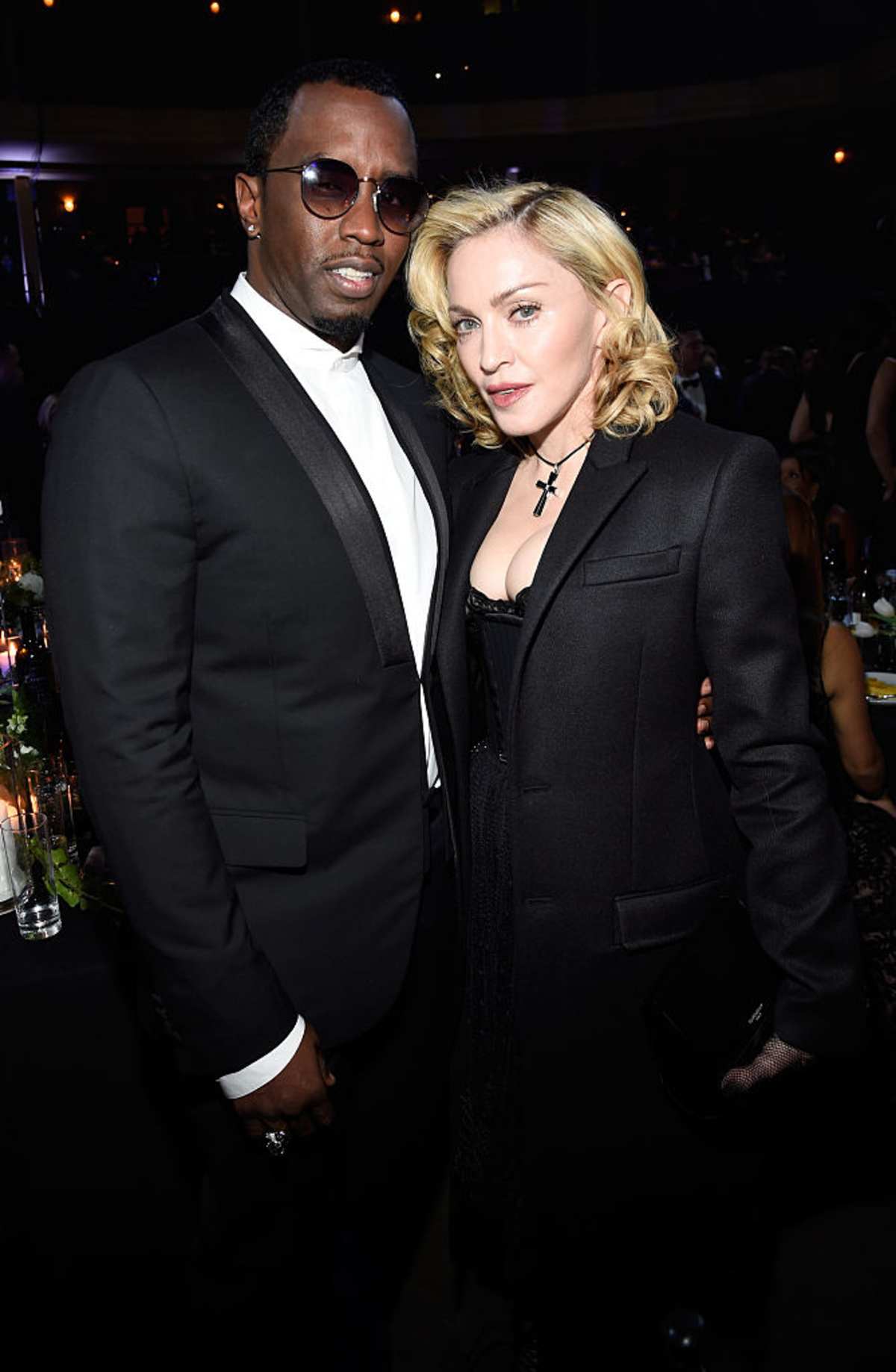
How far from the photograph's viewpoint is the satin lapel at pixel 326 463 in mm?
1601

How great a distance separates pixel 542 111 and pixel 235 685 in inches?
650

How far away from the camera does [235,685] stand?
159cm

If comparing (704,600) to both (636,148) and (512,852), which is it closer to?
(512,852)

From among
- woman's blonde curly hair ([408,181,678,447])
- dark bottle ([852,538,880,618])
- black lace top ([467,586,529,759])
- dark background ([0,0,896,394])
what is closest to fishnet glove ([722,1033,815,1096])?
black lace top ([467,586,529,759])

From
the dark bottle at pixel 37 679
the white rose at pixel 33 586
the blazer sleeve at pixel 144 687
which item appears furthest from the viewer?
the white rose at pixel 33 586

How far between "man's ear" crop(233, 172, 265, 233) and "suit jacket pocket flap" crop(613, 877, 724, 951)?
123 centimetres

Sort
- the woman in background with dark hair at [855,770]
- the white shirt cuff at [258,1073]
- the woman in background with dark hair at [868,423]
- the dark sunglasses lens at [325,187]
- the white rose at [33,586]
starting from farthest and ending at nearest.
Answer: the woman in background with dark hair at [868,423] → the white rose at [33,586] → the woman in background with dark hair at [855,770] → the dark sunglasses lens at [325,187] → the white shirt cuff at [258,1073]

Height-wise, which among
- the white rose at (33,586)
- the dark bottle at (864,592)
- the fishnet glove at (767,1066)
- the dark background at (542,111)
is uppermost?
the dark background at (542,111)

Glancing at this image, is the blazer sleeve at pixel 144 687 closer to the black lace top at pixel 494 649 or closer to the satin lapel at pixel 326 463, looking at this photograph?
the satin lapel at pixel 326 463

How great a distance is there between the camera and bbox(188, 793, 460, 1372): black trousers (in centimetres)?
175

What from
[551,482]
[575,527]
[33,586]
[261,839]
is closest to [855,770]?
[551,482]

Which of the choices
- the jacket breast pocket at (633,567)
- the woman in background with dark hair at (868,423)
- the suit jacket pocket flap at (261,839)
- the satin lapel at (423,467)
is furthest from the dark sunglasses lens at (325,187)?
the woman in background with dark hair at (868,423)

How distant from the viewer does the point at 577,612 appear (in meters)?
1.63

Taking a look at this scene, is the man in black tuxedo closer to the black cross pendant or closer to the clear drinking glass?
the black cross pendant
